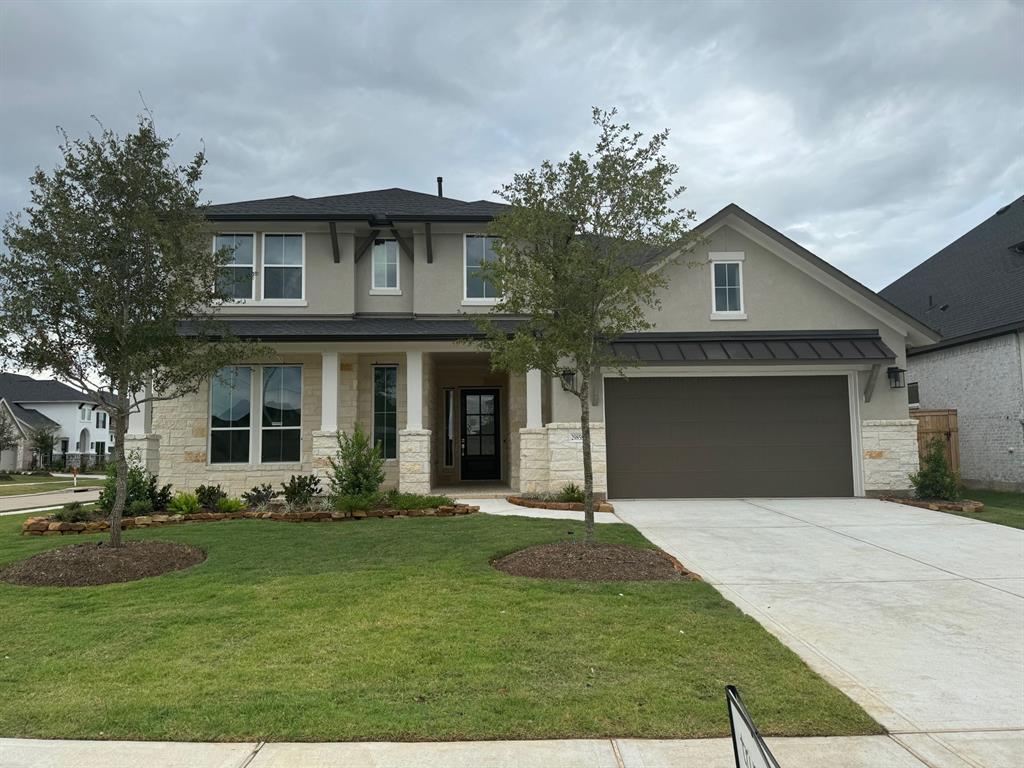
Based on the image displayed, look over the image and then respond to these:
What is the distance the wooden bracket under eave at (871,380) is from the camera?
43.8 ft

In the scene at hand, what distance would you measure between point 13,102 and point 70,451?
45.1m

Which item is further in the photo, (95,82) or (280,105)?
(280,105)

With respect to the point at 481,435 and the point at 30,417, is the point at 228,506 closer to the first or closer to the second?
the point at 481,435

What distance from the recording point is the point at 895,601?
5.98 metres

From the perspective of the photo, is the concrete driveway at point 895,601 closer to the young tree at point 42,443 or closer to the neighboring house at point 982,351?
the neighboring house at point 982,351

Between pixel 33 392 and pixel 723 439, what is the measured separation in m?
55.0

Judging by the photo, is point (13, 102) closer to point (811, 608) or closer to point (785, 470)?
point (811, 608)

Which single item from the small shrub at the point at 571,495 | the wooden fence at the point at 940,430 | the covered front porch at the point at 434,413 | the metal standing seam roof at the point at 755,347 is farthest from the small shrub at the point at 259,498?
the wooden fence at the point at 940,430

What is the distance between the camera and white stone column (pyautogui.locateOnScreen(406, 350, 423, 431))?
1363 cm

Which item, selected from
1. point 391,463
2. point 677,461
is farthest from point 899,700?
point 391,463

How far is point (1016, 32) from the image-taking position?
1438cm

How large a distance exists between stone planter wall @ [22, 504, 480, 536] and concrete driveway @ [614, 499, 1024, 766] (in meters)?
3.47

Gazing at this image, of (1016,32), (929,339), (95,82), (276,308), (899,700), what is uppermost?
(1016,32)

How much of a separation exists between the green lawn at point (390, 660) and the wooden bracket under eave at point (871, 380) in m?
9.36
